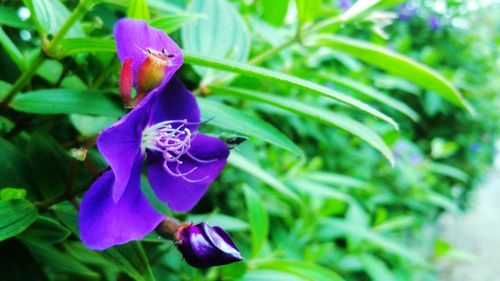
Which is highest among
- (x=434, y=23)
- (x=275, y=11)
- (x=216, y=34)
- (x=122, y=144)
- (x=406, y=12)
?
(x=434, y=23)

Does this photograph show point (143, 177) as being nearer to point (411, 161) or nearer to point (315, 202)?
point (315, 202)

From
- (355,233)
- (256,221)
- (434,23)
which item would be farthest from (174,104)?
(434,23)

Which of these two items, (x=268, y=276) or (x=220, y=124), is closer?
(x=220, y=124)

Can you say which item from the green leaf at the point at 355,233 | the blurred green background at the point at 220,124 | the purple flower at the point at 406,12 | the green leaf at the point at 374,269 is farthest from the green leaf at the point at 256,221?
the purple flower at the point at 406,12

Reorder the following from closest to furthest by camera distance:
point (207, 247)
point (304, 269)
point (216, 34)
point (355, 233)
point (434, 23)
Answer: point (207, 247) < point (304, 269) < point (216, 34) < point (355, 233) < point (434, 23)

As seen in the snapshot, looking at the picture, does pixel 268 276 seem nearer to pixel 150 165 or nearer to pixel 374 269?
pixel 150 165

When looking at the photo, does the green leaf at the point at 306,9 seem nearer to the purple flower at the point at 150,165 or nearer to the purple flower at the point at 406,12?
the purple flower at the point at 150,165
